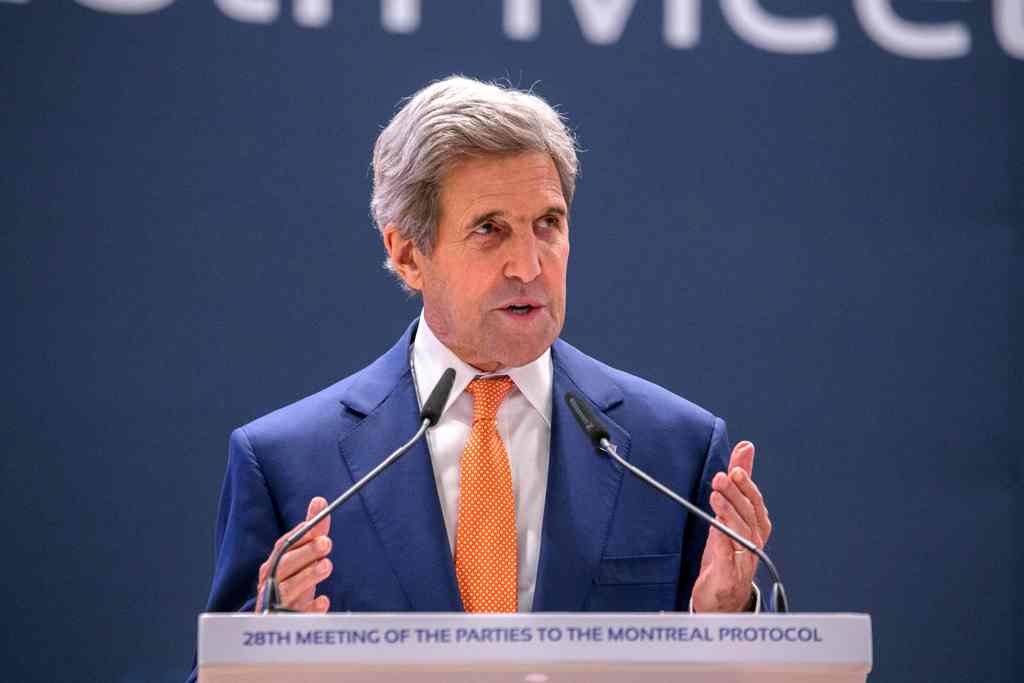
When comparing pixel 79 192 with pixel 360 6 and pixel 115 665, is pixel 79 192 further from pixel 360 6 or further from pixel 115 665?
pixel 115 665

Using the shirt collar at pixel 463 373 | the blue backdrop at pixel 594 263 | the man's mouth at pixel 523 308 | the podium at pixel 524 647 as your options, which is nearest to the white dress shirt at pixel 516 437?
the shirt collar at pixel 463 373

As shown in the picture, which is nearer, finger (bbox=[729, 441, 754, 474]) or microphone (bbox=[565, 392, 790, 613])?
microphone (bbox=[565, 392, 790, 613])

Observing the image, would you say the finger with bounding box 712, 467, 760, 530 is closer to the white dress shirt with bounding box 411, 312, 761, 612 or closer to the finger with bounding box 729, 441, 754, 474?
the finger with bounding box 729, 441, 754, 474

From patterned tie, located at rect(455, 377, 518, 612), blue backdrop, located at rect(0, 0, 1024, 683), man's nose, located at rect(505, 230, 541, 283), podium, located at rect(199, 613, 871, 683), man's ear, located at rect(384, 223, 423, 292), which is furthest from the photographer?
blue backdrop, located at rect(0, 0, 1024, 683)

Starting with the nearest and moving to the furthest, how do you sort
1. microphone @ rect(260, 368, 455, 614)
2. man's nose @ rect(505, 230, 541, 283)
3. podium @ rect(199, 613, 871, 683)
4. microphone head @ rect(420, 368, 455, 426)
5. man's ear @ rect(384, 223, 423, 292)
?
podium @ rect(199, 613, 871, 683) < microphone @ rect(260, 368, 455, 614) < microphone head @ rect(420, 368, 455, 426) < man's nose @ rect(505, 230, 541, 283) < man's ear @ rect(384, 223, 423, 292)

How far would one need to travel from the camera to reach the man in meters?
2.15

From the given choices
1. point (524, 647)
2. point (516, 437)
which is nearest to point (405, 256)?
point (516, 437)

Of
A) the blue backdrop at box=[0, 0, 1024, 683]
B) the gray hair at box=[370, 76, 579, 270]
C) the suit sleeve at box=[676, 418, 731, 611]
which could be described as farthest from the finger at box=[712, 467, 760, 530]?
the blue backdrop at box=[0, 0, 1024, 683]

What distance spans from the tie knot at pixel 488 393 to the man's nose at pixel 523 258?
191 mm

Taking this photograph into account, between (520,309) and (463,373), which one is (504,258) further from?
(463,373)

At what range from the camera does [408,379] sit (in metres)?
2.36

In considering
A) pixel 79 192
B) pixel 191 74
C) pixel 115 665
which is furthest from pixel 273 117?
pixel 115 665

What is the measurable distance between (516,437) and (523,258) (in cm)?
32

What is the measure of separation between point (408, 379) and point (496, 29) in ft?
4.09
